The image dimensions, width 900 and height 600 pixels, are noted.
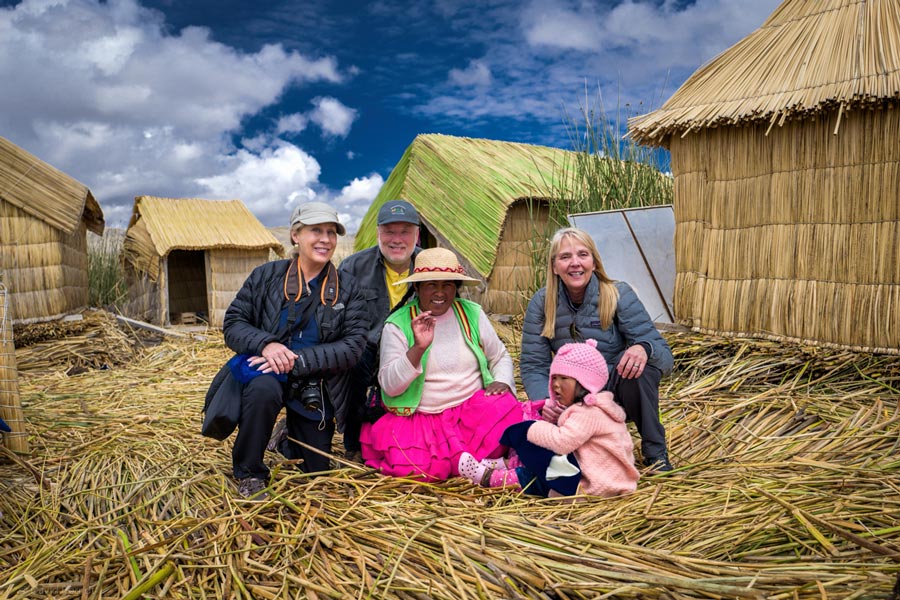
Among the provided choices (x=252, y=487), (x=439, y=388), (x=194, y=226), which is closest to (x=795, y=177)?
(x=439, y=388)

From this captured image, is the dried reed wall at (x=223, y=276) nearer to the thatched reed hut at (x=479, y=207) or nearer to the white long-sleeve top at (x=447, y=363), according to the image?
the thatched reed hut at (x=479, y=207)

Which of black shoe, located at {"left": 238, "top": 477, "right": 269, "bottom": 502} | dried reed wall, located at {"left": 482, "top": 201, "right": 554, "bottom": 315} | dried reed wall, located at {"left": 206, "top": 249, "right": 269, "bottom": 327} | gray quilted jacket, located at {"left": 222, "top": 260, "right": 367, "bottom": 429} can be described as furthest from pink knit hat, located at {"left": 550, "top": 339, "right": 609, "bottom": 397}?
dried reed wall, located at {"left": 206, "top": 249, "right": 269, "bottom": 327}

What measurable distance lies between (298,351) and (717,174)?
11.4ft

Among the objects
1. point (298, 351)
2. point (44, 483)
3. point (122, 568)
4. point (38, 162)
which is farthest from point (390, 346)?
point (38, 162)

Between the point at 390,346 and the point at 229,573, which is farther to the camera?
the point at 390,346

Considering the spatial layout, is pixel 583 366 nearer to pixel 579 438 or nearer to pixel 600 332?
pixel 579 438

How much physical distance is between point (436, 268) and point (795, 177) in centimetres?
291

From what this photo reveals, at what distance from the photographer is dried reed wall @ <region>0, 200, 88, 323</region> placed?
23.2 ft

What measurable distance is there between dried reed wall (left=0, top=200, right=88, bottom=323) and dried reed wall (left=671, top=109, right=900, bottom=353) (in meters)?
6.53

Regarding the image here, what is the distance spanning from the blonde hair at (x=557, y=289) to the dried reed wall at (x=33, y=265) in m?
6.02

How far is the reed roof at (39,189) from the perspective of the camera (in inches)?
281

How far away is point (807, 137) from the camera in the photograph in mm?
4508

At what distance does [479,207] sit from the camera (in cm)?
830

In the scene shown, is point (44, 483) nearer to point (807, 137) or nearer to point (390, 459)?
point (390, 459)
